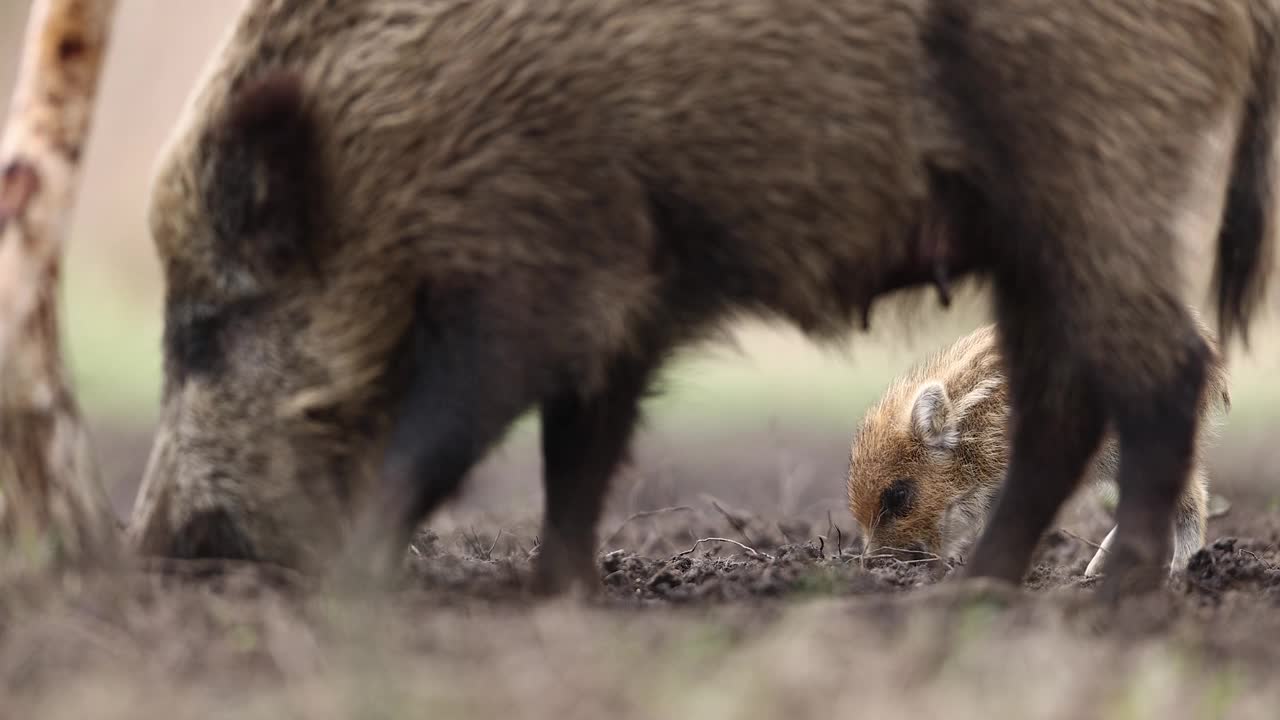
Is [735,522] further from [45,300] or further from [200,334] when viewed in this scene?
[45,300]

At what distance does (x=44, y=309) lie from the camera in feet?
11.4

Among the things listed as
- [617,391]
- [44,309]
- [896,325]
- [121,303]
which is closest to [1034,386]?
[896,325]

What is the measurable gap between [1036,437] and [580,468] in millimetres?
1165

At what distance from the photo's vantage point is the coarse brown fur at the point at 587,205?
3396 mm

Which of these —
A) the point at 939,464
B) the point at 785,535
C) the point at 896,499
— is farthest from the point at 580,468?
the point at 939,464

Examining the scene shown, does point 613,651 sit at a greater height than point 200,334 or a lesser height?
lesser

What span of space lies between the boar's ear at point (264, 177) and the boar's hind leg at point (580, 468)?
0.94m

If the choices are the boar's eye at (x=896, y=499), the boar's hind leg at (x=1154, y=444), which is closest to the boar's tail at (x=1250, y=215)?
the boar's hind leg at (x=1154, y=444)

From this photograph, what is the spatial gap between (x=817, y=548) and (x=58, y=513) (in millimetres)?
3129

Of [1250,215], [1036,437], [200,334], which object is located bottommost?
[1036,437]

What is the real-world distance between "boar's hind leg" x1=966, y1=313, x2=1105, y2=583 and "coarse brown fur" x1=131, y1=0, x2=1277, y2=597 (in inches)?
Answer: 1.2

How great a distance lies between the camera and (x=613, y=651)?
2576 mm

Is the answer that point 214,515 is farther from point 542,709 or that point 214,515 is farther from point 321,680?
point 542,709

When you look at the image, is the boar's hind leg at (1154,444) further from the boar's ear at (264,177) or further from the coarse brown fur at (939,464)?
the coarse brown fur at (939,464)
